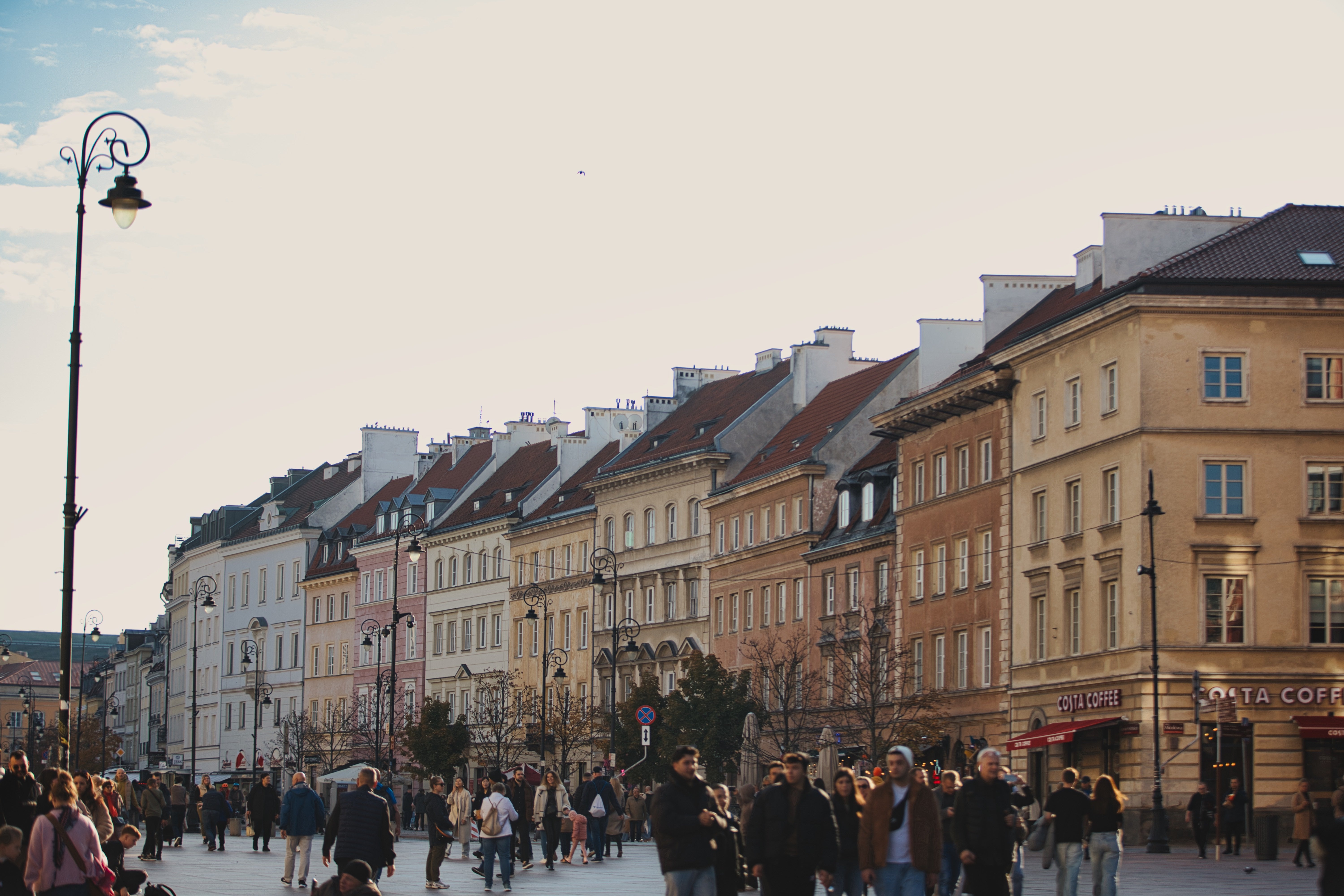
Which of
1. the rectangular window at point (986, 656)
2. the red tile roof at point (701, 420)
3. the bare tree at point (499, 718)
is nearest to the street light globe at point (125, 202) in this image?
the rectangular window at point (986, 656)

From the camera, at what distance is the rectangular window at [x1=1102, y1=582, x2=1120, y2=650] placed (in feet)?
162

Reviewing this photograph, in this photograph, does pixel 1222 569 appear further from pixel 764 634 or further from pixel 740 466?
pixel 740 466

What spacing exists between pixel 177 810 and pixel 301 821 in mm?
19842

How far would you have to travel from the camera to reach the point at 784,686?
223ft

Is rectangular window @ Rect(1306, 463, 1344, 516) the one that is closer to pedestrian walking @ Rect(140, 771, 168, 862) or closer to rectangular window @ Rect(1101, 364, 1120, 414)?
rectangular window @ Rect(1101, 364, 1120, 414)

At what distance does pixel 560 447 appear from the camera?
9500 centimetres

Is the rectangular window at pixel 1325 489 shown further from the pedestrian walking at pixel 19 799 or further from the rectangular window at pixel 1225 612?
the pedestrian walking at pixel 19 799

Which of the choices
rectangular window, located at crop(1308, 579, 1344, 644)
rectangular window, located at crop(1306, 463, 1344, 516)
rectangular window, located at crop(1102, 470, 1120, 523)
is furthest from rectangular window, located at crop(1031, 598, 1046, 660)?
rectangular window, located at crop(1306, 463, 1344, 516)

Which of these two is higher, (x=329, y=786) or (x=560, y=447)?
(x=560, y=447)

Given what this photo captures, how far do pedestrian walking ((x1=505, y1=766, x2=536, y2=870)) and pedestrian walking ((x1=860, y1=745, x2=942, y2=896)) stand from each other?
61.9ft

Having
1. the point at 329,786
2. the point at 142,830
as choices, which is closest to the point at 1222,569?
the point at 142,830

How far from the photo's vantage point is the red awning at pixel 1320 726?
47.0 meters

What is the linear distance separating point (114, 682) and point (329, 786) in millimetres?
69443

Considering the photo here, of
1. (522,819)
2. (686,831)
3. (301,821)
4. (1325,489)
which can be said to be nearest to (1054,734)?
(1325,489)
